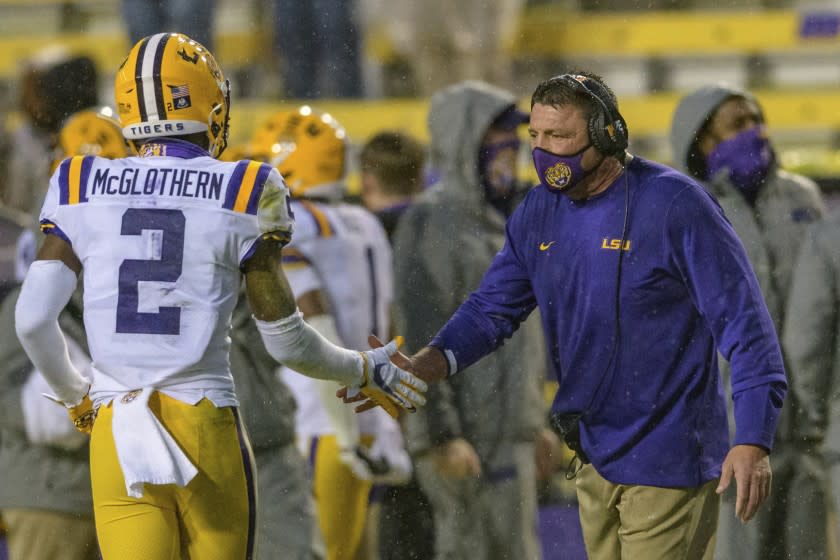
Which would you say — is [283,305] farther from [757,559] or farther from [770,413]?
[757,559]

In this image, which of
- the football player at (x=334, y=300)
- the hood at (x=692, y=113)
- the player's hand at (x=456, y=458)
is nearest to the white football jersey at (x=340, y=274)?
the football player at (x=334, y=300)

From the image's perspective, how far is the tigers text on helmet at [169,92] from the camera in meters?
3.33

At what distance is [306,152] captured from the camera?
5.07 m

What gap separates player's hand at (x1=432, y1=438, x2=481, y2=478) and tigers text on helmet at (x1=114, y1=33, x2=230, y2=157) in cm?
171

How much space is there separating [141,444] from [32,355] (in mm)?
371

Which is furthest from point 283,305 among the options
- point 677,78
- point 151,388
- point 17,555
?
point 677,78

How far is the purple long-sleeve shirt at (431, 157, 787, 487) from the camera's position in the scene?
3232 mm

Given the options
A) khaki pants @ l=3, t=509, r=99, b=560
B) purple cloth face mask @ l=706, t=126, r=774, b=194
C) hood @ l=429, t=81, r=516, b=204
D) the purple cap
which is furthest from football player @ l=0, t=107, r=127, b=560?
purple cloth face mask @ l=706, t=126, r=774, b=194

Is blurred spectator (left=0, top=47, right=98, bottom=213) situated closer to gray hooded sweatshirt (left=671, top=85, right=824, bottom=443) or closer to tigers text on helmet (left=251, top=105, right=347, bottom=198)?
tigers text on helmet (left=251, top=105, right=347, bottom=198)

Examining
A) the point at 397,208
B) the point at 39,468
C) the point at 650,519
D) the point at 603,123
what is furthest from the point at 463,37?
the point at 650,519

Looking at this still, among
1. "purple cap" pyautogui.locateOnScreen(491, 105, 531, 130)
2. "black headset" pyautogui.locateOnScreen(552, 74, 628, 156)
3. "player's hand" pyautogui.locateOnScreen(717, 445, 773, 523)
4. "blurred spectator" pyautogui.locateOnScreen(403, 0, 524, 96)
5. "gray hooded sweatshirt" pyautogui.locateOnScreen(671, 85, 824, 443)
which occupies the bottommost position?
"player's hand" pyautogui.locateOnScreen(717, 445, 773, 523)

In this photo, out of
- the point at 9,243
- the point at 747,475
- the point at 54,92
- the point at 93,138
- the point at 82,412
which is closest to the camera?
the point at 747,475

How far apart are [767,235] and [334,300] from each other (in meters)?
1.37

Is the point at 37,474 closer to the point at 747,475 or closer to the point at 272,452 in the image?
the point at 272,452
